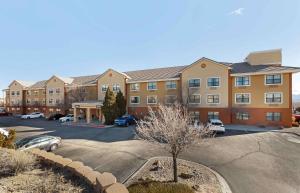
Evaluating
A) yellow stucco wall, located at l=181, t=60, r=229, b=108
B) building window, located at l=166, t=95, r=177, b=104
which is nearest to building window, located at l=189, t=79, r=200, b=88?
yellow stucco wall, located at l=181, t=60, r=229, b=108

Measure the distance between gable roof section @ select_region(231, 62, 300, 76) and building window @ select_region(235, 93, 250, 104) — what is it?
336 cm

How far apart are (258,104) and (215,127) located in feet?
34.8

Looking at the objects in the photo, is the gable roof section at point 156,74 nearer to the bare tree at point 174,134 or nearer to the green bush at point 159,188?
the bare tree at point 174,134

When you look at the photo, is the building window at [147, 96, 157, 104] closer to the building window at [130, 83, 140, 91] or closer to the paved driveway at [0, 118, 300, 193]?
the building window at [130, 83, 140, 91]

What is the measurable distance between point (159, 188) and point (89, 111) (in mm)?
32936

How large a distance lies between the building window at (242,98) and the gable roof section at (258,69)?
3358mm

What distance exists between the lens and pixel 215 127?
24672 mm

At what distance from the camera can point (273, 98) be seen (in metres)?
29.7

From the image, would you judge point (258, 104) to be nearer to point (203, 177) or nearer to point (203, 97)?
point (203, 97)

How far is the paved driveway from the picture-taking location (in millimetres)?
11230

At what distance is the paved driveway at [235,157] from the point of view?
11.2 m

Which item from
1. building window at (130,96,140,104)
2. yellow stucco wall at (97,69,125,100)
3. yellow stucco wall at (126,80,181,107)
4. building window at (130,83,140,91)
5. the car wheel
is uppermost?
yellow stucco wall at (97,69,125,100)

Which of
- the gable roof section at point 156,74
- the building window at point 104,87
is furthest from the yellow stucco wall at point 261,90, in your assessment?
the building window at point 104,87

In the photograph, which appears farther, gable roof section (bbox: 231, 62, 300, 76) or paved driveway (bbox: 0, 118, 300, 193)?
gable roof section (bbox: 231, 62, 300, 76)
